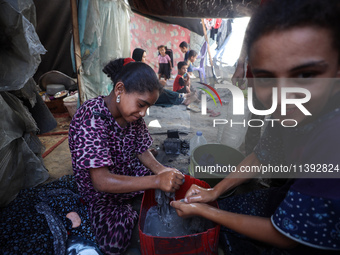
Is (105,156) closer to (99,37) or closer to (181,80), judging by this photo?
(99,37)

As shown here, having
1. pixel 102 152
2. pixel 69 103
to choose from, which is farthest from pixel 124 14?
pixel 102 152

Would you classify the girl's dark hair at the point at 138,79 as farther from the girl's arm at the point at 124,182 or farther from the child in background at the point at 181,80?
the child in background at the point at 181,80

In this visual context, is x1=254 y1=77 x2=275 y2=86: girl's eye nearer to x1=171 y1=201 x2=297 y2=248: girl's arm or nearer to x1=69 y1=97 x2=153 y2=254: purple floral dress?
x1=171 y1=201 x2=297 y2=248: girl's arm

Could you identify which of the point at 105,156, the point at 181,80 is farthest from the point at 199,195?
the point at 181,80

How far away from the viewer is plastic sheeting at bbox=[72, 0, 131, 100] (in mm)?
3359

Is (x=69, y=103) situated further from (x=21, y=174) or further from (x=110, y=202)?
(x=110, y=202)

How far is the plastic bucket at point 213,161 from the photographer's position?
1.90 metres

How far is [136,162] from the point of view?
2088 millimetres

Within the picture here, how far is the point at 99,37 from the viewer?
11.8ft

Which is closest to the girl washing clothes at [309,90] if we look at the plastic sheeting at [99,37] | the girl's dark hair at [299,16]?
the girl's dark hair at [299,16]

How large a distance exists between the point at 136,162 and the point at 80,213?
658 millimetres

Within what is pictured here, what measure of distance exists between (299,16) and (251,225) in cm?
83

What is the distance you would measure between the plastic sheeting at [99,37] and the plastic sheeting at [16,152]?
1325 mm

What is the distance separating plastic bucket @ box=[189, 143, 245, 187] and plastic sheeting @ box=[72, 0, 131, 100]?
7.13ft
